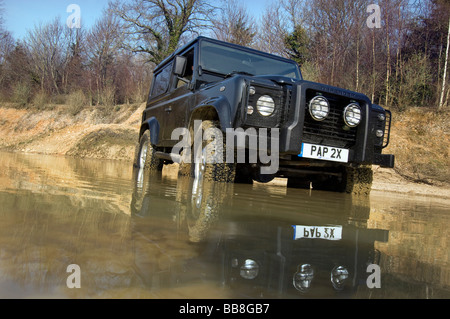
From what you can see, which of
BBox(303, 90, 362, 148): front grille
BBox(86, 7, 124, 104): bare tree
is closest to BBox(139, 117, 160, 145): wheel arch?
BBox(303, 90, 362, 148): front grille

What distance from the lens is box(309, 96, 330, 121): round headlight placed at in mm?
3592

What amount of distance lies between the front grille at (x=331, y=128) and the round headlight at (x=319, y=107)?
6 cm

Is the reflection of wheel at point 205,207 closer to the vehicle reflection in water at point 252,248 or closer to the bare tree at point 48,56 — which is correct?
the vehicle reflection in water at point 252,248

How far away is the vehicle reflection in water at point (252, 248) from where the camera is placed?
1.10m

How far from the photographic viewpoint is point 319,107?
3.62 metres

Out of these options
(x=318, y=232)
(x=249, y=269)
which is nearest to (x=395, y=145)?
(x=318, y=232)

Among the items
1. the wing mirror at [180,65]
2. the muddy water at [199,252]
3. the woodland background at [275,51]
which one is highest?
the woodland background at [275,51]

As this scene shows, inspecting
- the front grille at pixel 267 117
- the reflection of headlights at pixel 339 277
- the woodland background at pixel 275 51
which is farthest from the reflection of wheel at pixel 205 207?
the woodland background at pixel 275 51

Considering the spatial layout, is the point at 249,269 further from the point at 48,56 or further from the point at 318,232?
the point at 48,56

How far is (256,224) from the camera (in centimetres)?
206

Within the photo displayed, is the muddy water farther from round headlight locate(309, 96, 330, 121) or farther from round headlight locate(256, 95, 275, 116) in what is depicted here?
round headlight locate(309, 96, 330, 121)

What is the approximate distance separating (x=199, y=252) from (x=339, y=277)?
52 centimetres

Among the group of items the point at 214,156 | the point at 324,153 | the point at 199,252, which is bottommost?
the point at 199,252

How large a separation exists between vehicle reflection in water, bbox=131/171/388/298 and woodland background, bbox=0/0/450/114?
41.9ft
